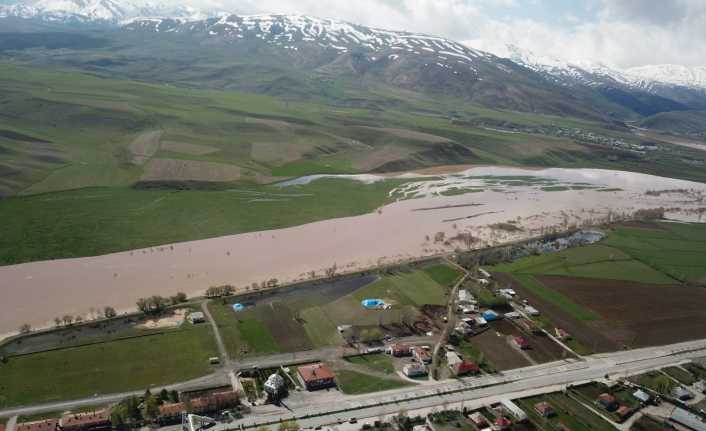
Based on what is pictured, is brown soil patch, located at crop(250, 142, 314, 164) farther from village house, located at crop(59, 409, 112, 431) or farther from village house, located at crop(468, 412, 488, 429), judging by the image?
village house, located at crop(468, 412, 488, 429)

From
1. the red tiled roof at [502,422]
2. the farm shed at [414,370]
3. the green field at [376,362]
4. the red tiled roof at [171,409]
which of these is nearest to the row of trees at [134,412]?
the red tiled roof at [171,409]

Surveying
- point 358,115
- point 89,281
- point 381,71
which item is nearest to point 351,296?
point 89,281

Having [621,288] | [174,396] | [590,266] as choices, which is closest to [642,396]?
[621,288]

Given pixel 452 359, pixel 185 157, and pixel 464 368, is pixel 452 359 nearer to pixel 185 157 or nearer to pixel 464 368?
pixel 464 368

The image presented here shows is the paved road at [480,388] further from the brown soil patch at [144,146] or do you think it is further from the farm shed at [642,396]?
the brown soil patch at [144,146]

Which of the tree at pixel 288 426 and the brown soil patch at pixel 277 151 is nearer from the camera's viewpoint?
the tree at pixel 288 426

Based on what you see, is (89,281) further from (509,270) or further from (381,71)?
Answer: (381,71)
